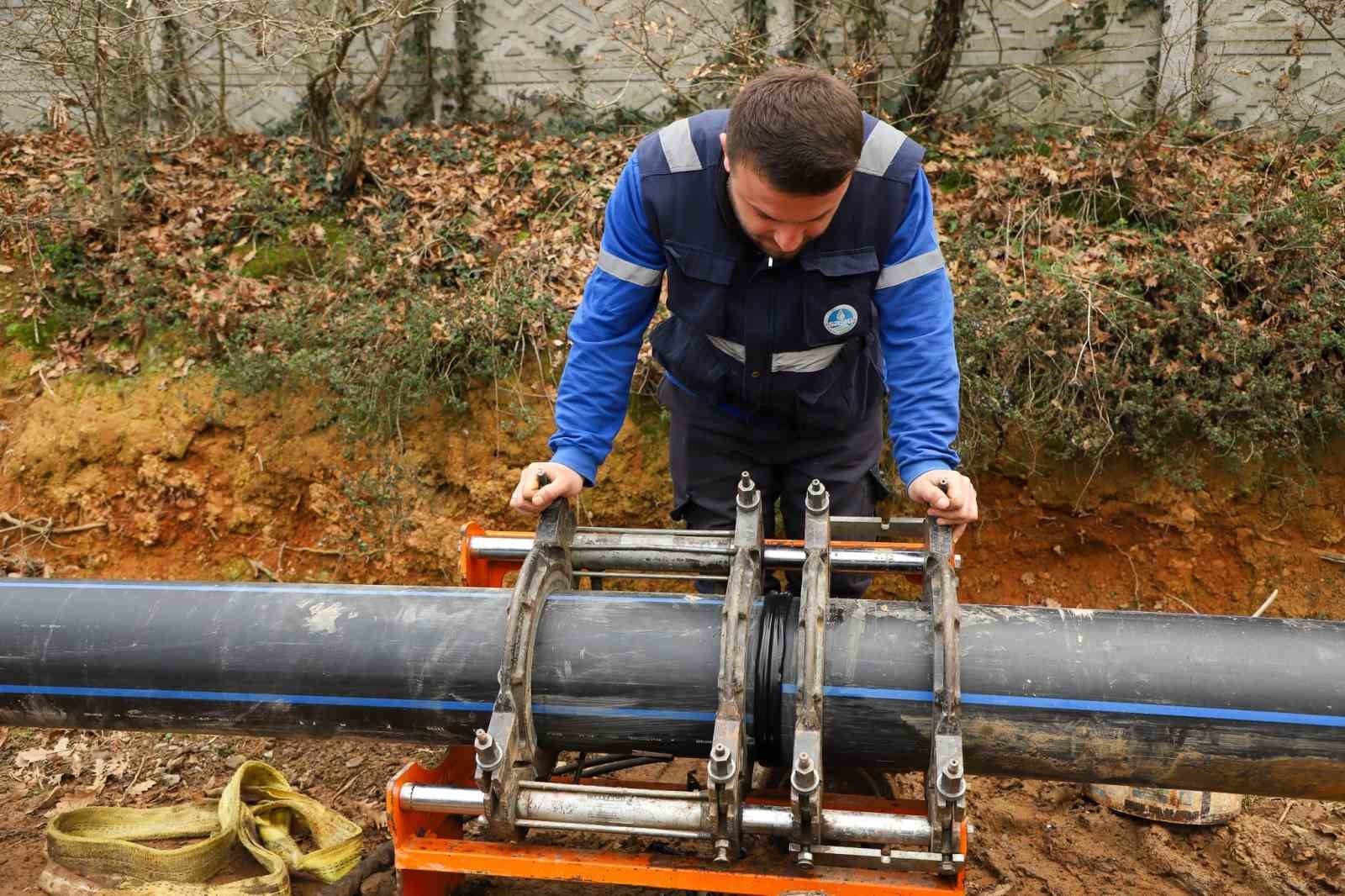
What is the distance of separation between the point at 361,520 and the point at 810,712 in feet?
11.3

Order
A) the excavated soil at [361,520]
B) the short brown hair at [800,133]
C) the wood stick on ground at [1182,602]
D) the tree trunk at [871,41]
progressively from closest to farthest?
the short brown hair at [800,133] → the excavated soil at [361,520] → the wood stick on ground at [1182,602] → the tree trunk at [871,41]

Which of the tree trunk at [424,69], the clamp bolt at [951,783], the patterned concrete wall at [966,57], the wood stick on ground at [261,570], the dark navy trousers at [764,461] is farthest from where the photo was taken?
the tree trunk at [424,69]

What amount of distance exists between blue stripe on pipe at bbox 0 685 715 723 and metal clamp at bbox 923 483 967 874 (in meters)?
0.48

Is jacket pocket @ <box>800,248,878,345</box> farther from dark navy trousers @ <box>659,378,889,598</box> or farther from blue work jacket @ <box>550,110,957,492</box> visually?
dark navy trousers @ <box>659,378,889,598</box>

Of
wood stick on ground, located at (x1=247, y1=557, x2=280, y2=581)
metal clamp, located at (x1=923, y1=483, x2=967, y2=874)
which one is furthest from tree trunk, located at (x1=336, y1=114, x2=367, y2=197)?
metal clamp, located at (x1=923, y1=483, x2=967, y2=874)

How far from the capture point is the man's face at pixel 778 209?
2.22 m

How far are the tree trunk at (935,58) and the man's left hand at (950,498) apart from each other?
420 cm

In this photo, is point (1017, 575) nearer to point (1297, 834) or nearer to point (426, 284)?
point (1297, 834)

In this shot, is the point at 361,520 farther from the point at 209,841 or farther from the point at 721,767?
the point at 721,767

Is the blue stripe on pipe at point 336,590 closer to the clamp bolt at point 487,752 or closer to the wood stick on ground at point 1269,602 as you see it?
the clamp bolt at point 487,752

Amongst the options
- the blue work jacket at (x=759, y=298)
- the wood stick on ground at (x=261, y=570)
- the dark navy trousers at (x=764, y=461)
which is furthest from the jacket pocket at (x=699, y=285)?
the wood stick on ground at (x=261, y=570)

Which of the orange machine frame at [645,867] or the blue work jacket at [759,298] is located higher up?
the blue work jacket at [759,298]

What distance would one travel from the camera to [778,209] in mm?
2256

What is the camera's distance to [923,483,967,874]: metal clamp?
1.93 meters
